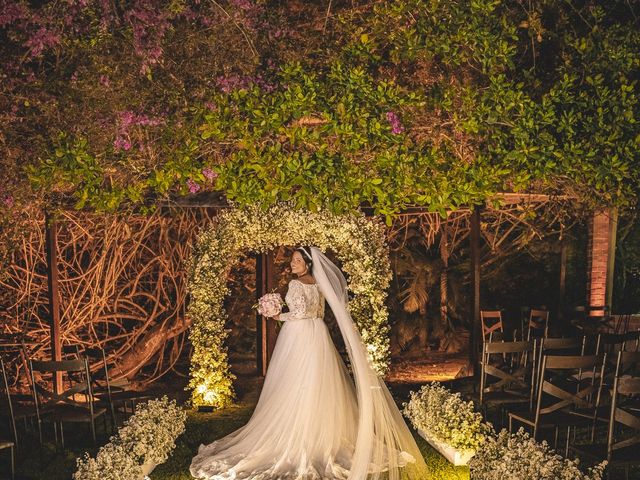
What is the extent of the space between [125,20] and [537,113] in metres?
3.96

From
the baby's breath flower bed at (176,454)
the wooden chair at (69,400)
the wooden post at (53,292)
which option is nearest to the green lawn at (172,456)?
the baby's breath flower bed at (176,454)

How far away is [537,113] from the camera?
646 centimetres

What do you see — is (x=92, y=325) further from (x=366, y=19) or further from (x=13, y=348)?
(x=366, y=19)

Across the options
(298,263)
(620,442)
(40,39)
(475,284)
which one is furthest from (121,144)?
(475,284)

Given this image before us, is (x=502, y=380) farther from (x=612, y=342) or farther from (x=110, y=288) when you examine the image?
(x=110, y=288)

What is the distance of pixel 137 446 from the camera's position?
5883mm

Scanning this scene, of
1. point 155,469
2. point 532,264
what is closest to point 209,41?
point 155,469

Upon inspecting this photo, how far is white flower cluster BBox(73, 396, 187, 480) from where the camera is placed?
17.3 ft

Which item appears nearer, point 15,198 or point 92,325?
point 15,198

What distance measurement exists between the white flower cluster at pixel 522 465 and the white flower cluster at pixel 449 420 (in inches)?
39.4

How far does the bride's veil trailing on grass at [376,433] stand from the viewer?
600 centimetres

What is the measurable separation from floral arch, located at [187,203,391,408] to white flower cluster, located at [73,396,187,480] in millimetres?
1895

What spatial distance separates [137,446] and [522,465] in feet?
10.1

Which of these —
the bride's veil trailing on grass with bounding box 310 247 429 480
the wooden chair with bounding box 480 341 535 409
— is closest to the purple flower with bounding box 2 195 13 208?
the bride's veil trailing on grass with bounding box 310 247 429 480
